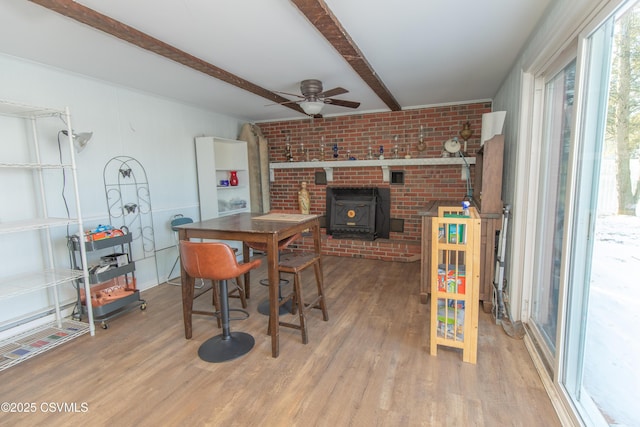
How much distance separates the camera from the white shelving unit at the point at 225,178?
4133 mm

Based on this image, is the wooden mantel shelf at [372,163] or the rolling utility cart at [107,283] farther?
the wooden mantel shelf at [372,163]

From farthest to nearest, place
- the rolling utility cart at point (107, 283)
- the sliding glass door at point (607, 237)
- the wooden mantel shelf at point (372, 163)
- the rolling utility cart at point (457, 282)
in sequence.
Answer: the wooden mantel shelf at point (372, 163), the rolling utility cart at point (107, 283), the rolling utility cart at point (457, 282), the sliding glass door at point (607, 237)

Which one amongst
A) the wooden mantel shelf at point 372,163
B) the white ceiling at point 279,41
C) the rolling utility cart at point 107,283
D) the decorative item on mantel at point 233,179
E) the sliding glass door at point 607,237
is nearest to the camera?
the sliding glass door at point 607,237

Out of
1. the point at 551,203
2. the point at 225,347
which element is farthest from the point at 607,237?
the point at 225,347

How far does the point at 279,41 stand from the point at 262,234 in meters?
1.38

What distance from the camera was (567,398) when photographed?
156 cm

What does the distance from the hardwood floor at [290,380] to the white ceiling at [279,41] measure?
220 cm

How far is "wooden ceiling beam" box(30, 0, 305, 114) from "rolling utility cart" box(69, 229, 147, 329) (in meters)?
1.63

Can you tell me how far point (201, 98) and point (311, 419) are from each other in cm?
353

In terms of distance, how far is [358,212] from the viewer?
15.4 ft

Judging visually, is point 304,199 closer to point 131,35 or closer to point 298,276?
point 298,276

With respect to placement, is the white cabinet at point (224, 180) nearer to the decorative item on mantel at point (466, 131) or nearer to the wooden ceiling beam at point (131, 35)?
the wooden ceiling beam at point (131, 35)

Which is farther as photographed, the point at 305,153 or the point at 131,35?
the point at 305,153

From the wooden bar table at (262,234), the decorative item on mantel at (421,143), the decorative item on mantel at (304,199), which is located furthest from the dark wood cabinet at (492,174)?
the decorative item on mantel at (304,199)
